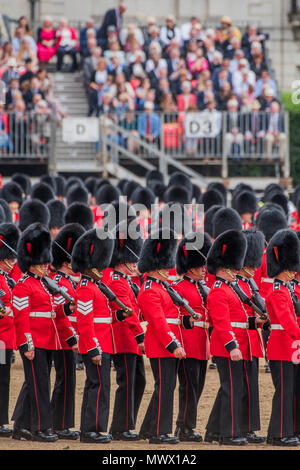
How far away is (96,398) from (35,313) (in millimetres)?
648

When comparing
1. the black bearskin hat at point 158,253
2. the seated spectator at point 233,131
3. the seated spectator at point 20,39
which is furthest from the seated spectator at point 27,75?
the black bearskin hat at point 158,253

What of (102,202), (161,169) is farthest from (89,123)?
(102,202)

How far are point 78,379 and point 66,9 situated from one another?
1530 centimetres

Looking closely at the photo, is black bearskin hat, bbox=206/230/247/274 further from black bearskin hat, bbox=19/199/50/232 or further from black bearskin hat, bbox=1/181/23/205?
black bearskin hat, bbox=1/181/23/205

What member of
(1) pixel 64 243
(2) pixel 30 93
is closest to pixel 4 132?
(2) pixel 30 93

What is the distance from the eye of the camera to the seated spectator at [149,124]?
19.0 m

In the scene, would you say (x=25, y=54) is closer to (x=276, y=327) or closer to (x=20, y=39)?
(x=20, y=39)

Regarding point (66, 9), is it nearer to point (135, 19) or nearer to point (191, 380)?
point (135, 19)

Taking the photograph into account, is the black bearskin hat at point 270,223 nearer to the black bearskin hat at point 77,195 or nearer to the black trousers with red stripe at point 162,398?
the black trousers with red stripe at point 162,398

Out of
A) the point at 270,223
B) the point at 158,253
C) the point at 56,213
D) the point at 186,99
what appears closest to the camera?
the point at 158,253

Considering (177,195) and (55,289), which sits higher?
(177,195)

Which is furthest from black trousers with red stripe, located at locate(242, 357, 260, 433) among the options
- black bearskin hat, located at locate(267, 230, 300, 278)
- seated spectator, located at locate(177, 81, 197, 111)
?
seated spectator, located at locate(177, 81, 197, 111)

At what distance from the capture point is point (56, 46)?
21.4 metres

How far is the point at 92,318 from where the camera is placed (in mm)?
7871
